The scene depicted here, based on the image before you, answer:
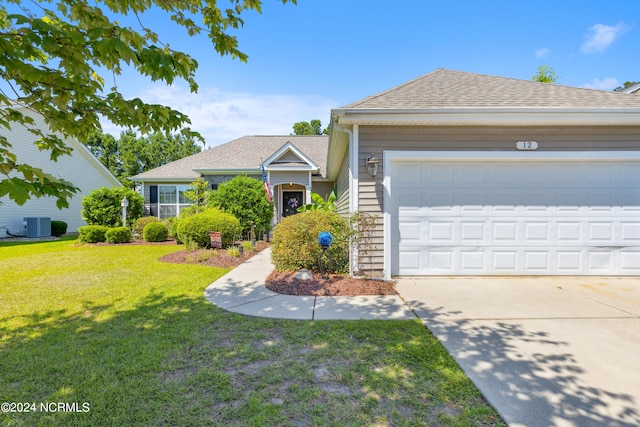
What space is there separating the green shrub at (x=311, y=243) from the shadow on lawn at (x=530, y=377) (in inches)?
102

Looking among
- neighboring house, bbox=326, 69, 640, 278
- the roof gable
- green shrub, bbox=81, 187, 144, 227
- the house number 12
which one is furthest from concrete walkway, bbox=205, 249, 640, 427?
green shrub, bbox=81, 187, 144, 227

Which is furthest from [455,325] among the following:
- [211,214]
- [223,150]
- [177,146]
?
[177,146]

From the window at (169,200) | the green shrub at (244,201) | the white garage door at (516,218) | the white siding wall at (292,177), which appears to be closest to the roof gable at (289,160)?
the white siding wall at (292,177)

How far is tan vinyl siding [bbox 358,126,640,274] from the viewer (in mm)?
5758

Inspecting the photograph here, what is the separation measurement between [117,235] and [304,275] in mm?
10530

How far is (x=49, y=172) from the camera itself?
16219mm

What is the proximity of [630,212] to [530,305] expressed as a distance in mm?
3755

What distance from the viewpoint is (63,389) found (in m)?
2.33

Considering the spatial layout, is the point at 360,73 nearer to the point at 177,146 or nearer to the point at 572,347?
the point at 572,347

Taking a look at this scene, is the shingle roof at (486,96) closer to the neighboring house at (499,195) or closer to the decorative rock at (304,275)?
the neighboring house at (499,195)

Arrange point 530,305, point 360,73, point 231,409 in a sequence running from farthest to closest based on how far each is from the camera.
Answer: point 360,73 → point 530,305 → point 231,409

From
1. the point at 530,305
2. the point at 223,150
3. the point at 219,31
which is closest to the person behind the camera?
the point at 219,31

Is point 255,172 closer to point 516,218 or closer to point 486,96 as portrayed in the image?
point 486,96

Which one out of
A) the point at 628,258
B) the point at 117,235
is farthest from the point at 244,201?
the point at 628,258
